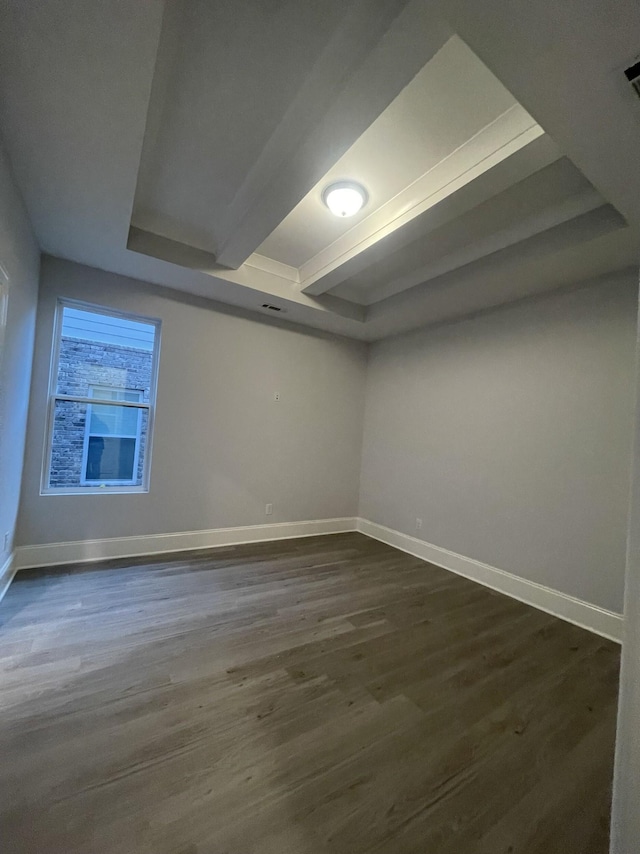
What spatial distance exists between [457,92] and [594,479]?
2755 mm

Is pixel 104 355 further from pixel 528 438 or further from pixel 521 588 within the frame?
pixel 521 588

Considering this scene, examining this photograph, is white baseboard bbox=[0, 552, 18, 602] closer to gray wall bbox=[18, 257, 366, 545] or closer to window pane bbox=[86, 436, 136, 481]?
gray wall bbox=[18, 257, 366, 545]

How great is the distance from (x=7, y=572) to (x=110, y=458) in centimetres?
118

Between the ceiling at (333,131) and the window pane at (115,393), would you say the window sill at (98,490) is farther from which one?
the ceiling at (333,131)

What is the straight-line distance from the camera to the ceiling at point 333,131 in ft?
4.17

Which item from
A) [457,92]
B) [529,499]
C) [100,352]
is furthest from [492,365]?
[100,352]

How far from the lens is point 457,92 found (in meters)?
1.66

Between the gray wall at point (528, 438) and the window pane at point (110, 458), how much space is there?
122 inches

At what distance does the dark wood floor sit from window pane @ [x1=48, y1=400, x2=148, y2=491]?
0.91 m

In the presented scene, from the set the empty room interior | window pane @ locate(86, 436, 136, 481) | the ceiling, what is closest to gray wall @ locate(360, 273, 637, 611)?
the empty room interior

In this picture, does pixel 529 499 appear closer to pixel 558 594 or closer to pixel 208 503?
pixel 558 594

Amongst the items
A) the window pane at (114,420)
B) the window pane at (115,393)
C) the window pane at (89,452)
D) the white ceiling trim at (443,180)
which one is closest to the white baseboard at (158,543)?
the window pane at (89,452)

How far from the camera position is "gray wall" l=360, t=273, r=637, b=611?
2689 mm

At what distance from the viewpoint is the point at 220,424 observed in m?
3.93
